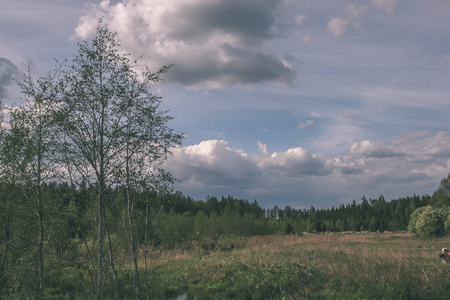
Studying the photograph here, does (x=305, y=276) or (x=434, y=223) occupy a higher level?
(x=434, y=223)

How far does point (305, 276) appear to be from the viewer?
18031 millimetres

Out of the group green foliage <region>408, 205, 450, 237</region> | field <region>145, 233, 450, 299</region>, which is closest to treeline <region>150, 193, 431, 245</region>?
field <region>145, 233, 450, 299</region>

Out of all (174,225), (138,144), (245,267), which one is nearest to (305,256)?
(245,267)

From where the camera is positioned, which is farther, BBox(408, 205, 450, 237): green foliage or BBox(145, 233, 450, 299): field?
BBox(408, 205, 450, 237): green foliage

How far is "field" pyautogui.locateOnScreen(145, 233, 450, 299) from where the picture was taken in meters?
14.7

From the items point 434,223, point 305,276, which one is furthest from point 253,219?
point 305,276

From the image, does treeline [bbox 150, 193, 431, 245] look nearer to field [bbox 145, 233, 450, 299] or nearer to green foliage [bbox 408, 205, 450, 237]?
field [bbox 145, 233, 450, 299]

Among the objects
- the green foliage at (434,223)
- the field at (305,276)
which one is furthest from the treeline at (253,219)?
the green foliage at (434,223)

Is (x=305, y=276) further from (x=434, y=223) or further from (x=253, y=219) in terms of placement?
(x=253, y=219)

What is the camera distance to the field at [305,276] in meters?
14.7

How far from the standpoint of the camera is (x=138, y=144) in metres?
10.9

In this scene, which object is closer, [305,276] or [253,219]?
[305,276]

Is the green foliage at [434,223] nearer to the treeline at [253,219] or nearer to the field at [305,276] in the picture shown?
the treeline at [253,219]

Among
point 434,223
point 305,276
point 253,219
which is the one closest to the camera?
point 305,276
